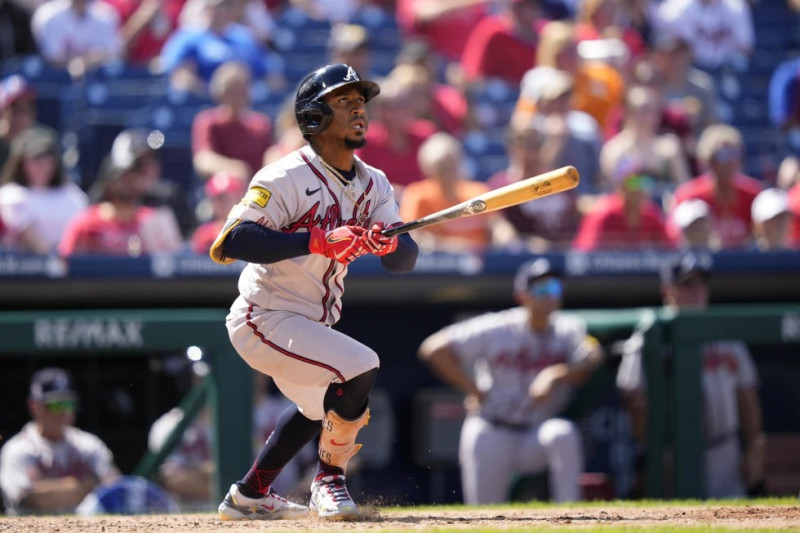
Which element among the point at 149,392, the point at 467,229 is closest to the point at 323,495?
the point at 149,392

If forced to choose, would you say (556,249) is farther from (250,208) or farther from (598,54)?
(250,208)

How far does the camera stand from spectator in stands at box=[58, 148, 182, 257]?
711cm

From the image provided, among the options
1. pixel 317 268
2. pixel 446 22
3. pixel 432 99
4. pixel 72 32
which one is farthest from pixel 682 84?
pixel 317 268

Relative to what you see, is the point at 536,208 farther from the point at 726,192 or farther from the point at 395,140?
the point at 726,192

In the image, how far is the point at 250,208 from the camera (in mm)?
4207

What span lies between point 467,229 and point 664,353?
4.90 ft

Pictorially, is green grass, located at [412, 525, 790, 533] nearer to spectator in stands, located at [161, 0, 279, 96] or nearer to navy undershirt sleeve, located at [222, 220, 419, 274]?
navy undershirt sleeve, located at [222, 220, 419, 274]

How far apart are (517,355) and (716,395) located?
1095 millimetres

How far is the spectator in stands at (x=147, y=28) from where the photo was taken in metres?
9.77

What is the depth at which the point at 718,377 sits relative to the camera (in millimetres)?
7008

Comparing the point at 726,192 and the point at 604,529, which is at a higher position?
the point at 726,192

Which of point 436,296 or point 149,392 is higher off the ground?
point 436,296

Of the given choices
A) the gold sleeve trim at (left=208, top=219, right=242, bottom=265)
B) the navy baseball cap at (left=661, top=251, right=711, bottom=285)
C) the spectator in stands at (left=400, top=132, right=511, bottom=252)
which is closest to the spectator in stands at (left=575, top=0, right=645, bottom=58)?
the spectator in stands at (left=400, top=132, right=511, bottom=252)

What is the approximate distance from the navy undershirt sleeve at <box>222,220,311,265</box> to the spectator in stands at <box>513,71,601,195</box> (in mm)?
4425
